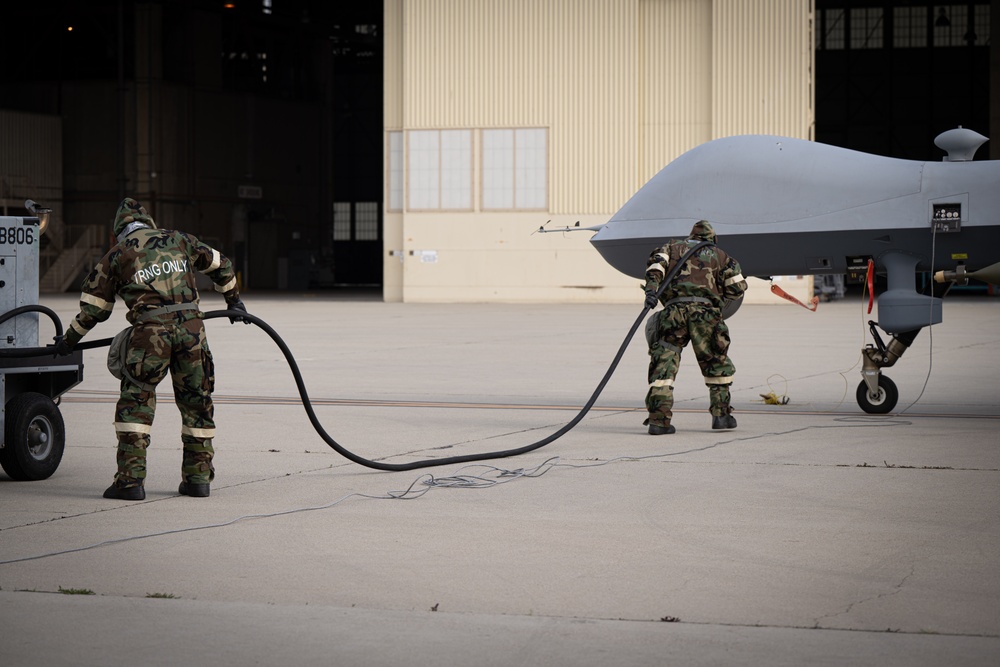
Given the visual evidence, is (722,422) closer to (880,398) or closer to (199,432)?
(880,398)

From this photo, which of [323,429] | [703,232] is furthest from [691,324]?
[323,429]

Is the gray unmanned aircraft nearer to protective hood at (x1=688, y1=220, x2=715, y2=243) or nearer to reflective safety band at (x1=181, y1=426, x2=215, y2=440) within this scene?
protective hood at (x1=688, y1=220, x2=715, y2=243)

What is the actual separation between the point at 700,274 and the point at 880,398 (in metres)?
2.95

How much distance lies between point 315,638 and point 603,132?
40.5 metres

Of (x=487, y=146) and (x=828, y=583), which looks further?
(x=487, y=146)

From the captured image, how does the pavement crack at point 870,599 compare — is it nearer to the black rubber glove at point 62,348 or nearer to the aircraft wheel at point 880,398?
the black rubber glove at point 62,348

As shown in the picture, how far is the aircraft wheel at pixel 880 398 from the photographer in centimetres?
1388

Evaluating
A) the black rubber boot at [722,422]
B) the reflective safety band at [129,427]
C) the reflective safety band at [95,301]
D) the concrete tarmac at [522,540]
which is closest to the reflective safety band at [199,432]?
the reflective safety band at [129,427]

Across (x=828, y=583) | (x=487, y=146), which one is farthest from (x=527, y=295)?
(x=828, y=583)

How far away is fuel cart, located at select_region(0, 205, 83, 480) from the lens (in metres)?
9.30

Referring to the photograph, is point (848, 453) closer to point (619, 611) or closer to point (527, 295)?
point (619, 611)

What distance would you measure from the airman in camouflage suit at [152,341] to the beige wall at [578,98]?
117 feet

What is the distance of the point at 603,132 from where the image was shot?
1763 inches

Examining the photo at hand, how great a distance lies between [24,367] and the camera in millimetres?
9508
